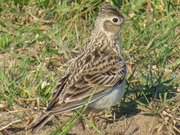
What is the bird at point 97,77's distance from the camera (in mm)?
6633

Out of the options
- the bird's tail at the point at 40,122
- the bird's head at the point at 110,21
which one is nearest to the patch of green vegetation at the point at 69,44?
the bird's head at the point at 110,21

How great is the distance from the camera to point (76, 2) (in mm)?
9375

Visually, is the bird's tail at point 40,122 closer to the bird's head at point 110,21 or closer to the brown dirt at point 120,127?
A: the brown dirt at point 120,127

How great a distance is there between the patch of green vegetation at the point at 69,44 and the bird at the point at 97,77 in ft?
1.34

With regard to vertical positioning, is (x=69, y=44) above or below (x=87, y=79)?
above

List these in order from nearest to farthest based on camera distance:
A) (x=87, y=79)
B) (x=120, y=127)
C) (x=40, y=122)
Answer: (x=40, y=122)
(x=87, y=79)
(x=120, y=127)

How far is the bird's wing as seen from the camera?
21.8 ft

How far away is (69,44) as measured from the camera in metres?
8.77

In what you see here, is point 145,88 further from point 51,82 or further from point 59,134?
point 59,134

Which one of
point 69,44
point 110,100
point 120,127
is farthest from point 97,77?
point 69,44

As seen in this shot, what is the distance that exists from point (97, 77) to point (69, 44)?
1.73 m

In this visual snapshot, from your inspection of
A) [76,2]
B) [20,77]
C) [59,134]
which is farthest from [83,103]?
[76,2]

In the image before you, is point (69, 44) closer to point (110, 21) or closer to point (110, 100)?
point (110, 21)

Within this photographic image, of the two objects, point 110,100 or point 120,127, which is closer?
point 110,100
